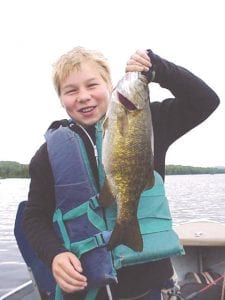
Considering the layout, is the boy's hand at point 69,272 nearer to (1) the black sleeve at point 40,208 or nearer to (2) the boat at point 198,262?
(1) the black sleeve at point 40,208

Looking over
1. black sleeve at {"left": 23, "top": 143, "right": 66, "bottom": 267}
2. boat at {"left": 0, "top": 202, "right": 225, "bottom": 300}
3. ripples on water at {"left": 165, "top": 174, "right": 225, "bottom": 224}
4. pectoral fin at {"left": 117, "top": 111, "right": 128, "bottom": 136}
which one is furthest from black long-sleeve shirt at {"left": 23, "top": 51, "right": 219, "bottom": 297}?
ripples on water at {"left": 165, "top": 174, "right": 225, "bottom": 224}

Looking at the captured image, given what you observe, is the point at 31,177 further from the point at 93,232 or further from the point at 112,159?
the point at 112,159

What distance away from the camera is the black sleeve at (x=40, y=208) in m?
2.93

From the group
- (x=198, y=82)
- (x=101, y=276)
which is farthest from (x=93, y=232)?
(x=198, y=82)

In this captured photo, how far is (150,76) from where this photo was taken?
8.89ft

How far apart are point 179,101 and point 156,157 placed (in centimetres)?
39

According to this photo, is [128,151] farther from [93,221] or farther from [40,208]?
[40,208]

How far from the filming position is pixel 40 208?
10.1 ft

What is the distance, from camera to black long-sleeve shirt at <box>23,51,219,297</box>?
9.53ft

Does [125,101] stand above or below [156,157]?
above

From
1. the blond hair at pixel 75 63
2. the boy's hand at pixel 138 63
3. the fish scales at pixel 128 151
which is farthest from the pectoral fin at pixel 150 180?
the blond hair at pixel 75 63

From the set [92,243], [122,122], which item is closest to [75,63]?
[122,122]

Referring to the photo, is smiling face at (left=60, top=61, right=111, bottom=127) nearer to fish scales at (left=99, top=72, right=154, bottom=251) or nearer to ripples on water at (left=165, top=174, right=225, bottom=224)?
fish scales at (left=99, top=72, right=154, bottom=251)

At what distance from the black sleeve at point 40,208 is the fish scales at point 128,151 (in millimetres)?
487
